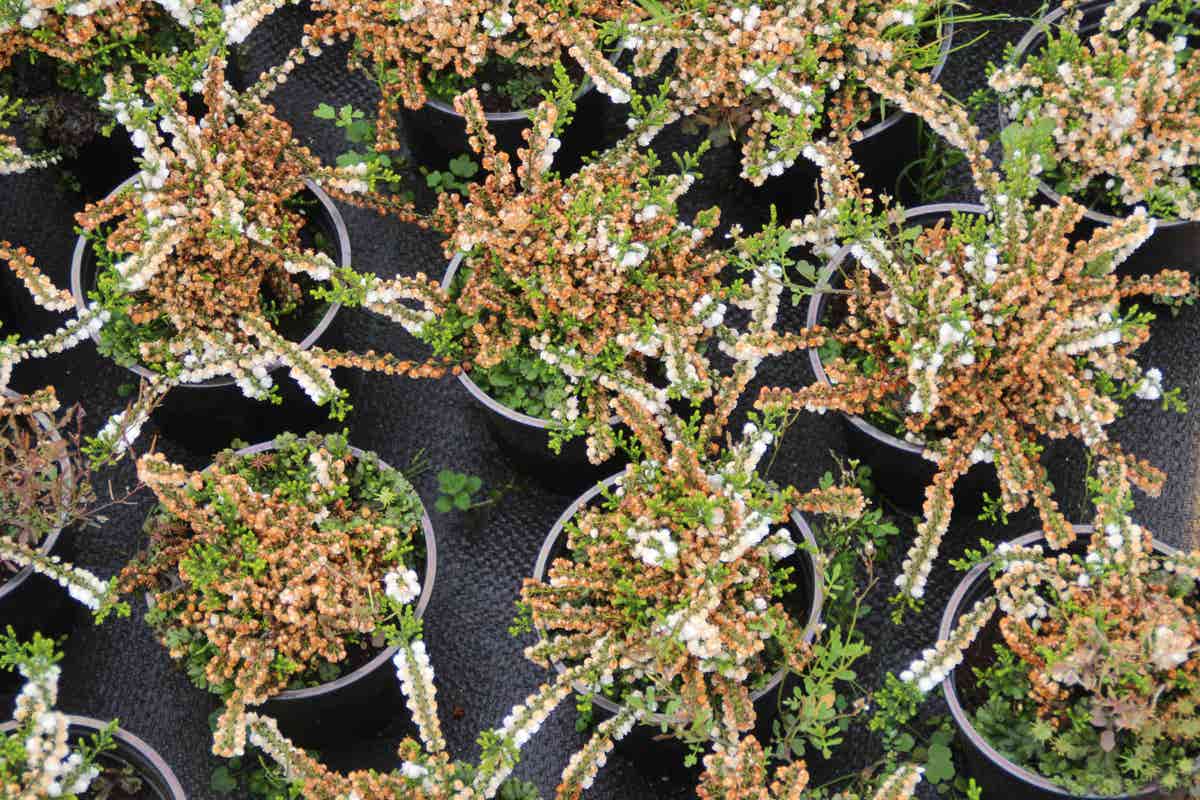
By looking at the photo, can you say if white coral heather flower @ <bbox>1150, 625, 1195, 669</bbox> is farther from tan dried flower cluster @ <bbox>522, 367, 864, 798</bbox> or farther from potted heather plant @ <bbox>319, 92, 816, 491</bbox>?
potted heather plant @ <bbox>319, 92, 816, 491</bbox>

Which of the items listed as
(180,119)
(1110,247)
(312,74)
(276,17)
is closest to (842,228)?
(1110,247)

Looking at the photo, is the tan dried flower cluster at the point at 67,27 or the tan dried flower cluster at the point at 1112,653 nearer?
the tan dried flower cluster at the point at 1112,653

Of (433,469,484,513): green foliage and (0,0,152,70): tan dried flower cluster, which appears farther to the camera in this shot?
(433,469,484,513): green foliage

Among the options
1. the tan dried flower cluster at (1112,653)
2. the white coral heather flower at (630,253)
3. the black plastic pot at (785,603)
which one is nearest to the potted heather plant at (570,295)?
the white coral heather flower at (630,253)

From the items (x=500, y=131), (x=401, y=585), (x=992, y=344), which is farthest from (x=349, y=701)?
(x=992, y=344)

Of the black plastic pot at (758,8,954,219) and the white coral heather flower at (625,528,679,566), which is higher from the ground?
the black plastic pot at (758,8,954,219)

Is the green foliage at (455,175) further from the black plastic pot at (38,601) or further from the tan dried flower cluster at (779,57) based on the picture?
the black plastic pot at (38,601)

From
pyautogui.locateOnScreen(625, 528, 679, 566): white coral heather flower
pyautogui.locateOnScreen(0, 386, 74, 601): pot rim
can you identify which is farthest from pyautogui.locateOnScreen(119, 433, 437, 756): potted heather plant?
pyautogui.locateOnScreen(625, 528, 679, 566): white coral heather flower
